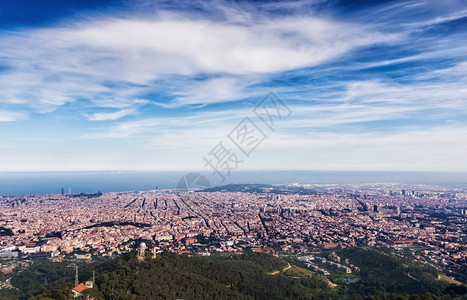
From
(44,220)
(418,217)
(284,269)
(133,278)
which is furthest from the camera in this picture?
(418,217)

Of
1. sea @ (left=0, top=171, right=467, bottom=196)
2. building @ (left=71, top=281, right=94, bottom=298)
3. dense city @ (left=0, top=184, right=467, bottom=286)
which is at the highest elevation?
sea @ (left=0, top=171, right=467, bottom=196)

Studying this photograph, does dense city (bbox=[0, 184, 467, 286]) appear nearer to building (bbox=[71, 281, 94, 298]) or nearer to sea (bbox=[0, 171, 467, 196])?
building (bbox=[71, 281, 94, 298])

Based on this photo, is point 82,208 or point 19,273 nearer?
point 19,273

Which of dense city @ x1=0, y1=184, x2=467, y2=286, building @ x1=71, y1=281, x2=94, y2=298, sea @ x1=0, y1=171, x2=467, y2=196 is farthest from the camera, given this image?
sea @ x1=0, y1=171, x2=467, y2=196

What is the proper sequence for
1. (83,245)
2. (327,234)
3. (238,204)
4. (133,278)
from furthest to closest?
1. (238,204)
2. (327,234)
3. (83,245)
4. (133,278)

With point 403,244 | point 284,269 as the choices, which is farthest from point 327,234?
point 284,269

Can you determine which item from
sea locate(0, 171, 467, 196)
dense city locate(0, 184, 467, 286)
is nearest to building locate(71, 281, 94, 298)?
dense city locate(0, 184, 467, 286)

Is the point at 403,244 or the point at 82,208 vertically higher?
the point at 82,208

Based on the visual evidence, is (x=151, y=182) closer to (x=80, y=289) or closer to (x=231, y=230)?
(x=231, y=230)

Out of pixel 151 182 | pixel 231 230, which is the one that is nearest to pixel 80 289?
pixel 231 230

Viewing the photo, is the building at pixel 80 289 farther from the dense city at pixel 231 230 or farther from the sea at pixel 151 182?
the sea at pixel 151 182

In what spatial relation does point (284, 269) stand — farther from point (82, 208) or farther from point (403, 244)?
point (82, 208)
